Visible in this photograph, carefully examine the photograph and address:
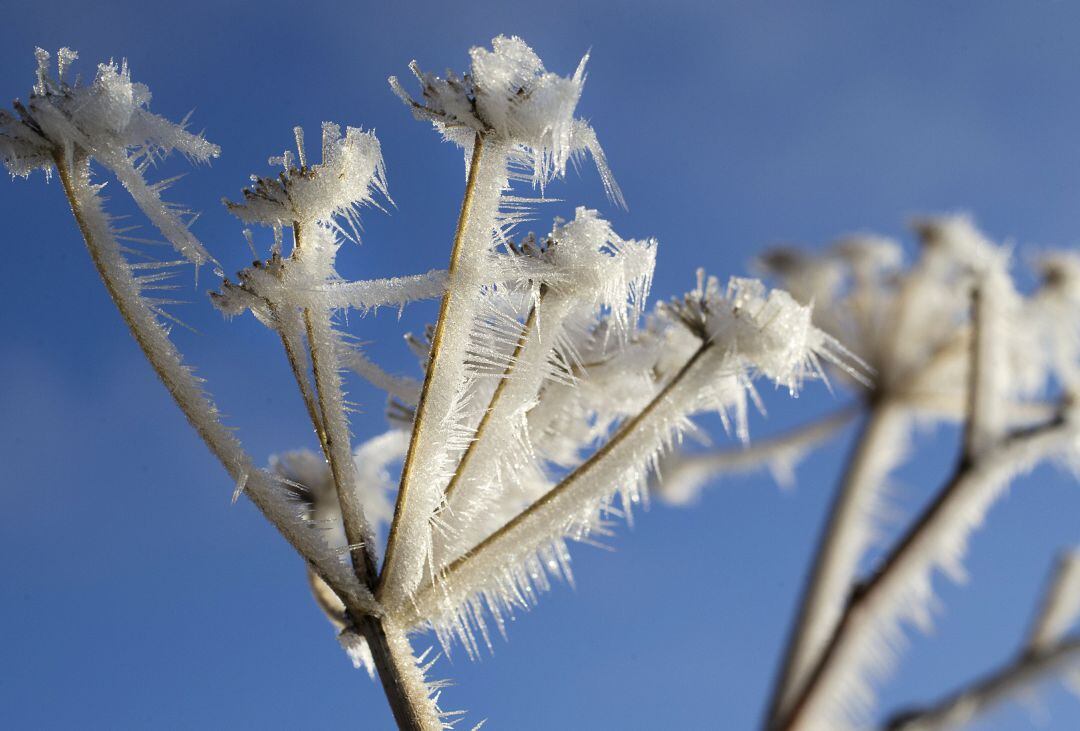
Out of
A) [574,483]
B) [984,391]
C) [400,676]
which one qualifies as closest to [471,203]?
[574,483]

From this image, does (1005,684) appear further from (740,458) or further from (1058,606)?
(740,458)

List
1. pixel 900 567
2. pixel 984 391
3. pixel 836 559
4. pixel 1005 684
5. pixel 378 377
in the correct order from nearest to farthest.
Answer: pixel 378 377
pixel 900 567
pixel 984 391
pixel 1005 684
pixel 836 559

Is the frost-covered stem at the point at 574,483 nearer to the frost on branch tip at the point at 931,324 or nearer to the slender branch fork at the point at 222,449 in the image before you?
the slender branch fork at the point at 222,449

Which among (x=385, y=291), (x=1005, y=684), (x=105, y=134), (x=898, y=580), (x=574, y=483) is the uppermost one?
(x=105, y=134)

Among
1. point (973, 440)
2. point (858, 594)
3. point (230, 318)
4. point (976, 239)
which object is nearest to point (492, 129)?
point (230, 318)

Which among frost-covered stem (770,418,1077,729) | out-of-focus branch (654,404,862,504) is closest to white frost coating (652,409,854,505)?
out-of-focus branch (654,404,862,504)

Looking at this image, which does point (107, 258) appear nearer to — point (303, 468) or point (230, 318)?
point (230, 318)

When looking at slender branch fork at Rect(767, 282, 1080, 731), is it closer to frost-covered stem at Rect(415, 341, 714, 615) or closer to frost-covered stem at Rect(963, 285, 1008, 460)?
frost-covered stem at Rect(963, 285, 1008, 460)

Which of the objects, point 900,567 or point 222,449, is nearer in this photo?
point 222,449
